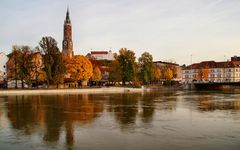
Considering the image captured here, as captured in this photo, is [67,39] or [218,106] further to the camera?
[67,39]

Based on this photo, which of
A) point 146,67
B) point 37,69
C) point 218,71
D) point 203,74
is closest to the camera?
point 37,69

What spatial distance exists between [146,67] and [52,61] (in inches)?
1704

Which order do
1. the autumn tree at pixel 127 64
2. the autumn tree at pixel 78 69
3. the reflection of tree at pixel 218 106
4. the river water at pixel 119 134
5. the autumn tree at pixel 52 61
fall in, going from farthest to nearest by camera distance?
the autumn tree at pixel 127 64
the autumn tree at pixel 78 69
the autumn tree at pixel 52 61
the reflection of tree at pixel 218 106
the river water at pixel 119 134

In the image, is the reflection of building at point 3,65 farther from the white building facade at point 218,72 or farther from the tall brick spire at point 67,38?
the white building facade at point 218,72

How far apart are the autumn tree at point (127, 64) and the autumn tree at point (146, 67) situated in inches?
359

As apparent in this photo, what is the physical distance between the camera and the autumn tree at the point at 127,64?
113438mm

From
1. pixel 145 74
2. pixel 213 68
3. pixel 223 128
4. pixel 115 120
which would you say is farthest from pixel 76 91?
pixel 213 68

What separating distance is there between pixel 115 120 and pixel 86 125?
391 centimetres

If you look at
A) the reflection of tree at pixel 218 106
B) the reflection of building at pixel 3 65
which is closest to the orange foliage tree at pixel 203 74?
the reflection of building at pixel 3 65

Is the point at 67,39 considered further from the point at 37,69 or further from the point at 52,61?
the point at 52,61

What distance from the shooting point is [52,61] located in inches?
3551

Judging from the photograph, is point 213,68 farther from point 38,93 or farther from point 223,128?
point 223,128

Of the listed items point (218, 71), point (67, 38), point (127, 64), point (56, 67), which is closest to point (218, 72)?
point (218, 71)

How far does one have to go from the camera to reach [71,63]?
105 metres
